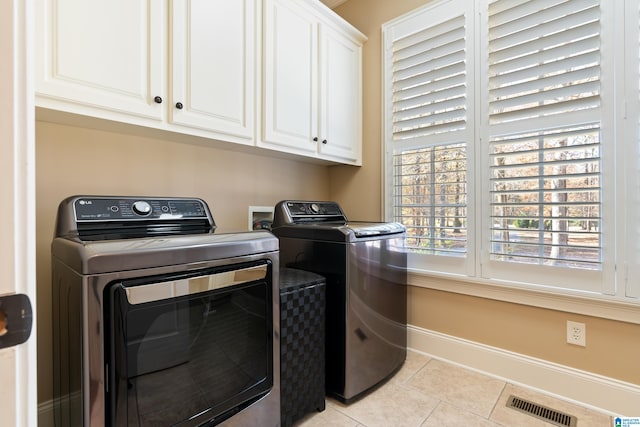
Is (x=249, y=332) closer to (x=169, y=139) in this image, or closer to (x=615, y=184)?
(x=169, y=139)

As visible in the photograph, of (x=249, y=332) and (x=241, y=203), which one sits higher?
(x=241, y=203)

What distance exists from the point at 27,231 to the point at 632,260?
220cm

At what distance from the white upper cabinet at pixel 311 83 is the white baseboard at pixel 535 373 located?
4.71 feet

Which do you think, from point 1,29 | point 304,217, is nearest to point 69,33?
point 1,29

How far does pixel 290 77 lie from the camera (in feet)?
6.40

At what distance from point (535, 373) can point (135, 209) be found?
2.26 m

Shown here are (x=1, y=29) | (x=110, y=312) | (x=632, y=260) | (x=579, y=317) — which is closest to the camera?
A: (x=1, y=29)

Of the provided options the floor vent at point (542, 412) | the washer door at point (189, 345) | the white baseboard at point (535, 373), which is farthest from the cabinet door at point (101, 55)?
the floor vent at point (542, 412)

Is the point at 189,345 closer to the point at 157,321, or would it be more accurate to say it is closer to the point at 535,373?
the point at 157,321

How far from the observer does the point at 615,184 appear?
1561mm

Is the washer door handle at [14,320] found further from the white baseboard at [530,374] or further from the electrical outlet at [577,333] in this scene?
the electrical outlet at [577,333]

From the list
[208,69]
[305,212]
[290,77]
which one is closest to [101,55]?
[208,69]

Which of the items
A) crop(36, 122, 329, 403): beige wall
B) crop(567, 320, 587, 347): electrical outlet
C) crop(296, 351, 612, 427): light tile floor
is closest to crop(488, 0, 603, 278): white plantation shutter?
crop(567, 320, 587, 347): electrical outlet

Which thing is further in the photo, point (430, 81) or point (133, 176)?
point (430, 81)
